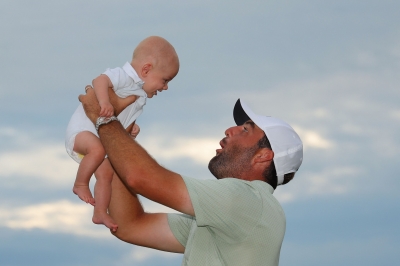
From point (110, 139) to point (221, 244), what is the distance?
1.10 metres

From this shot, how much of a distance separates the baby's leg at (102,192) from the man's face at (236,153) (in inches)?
34.9

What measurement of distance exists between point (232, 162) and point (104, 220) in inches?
45.7

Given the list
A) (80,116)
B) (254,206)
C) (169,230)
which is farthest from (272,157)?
(80,116)

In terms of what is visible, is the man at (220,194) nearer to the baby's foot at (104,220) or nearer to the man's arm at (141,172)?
the man's arm at (141,172)

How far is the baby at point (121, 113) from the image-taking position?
5393 mm

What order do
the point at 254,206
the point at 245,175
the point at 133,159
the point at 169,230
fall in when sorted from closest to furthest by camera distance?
the point at 133,159 → the point at 254,206 → the point at 245,175 → the point at 169,230

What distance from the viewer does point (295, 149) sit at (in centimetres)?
562

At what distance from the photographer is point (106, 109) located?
4.88 m

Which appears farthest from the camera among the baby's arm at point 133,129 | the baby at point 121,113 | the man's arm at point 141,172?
the baby's arm at point 133,129

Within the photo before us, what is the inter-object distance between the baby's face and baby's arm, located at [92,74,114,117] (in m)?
0.35

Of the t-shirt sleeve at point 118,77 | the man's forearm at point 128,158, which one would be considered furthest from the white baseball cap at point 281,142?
the man's forearm at point 128,158

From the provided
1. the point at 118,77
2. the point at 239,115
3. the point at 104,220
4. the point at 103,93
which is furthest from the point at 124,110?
the point at 239,115

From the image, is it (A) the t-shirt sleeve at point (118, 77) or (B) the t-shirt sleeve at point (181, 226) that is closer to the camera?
(A) the t-shirt sleeve at point (118, 77)

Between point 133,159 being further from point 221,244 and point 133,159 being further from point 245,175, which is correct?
point 245,175
